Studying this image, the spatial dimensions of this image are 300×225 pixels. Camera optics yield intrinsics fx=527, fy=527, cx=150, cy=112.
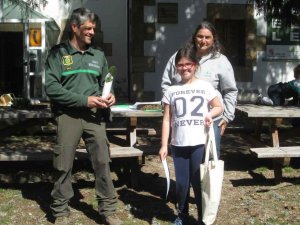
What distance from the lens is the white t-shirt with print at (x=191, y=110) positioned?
4023 mm

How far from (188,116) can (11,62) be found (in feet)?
33.8

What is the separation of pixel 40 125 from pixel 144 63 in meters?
3.75

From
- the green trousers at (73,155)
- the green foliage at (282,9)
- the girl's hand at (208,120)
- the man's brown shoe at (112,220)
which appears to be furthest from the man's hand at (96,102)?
the green foliage at (282,9)

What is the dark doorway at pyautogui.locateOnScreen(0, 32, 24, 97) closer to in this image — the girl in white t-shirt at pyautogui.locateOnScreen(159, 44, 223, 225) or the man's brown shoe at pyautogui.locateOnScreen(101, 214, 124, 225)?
the man's brown shoe at pyautogui.locateOnScreen(101, 214, 124, 225)

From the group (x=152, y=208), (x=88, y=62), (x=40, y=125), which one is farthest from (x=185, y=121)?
(x=40, y=125)

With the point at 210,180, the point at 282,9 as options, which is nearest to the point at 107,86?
the point at 210,180

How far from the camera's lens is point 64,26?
1159cm

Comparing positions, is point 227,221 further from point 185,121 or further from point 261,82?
point 261,82

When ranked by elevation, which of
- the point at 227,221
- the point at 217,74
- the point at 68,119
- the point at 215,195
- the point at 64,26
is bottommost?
the point at 227,221

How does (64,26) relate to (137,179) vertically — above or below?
above

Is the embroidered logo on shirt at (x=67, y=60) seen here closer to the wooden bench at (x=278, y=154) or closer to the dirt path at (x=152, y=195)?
the dirt path at (x=152, y=195)

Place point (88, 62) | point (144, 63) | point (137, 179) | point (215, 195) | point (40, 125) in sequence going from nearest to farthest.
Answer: point (215, 195)
point (88, 62)
point (137, 179)
point (40, 125)
point (144, 63)

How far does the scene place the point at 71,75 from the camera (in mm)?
4281

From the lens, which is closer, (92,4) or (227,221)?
(227,221)
